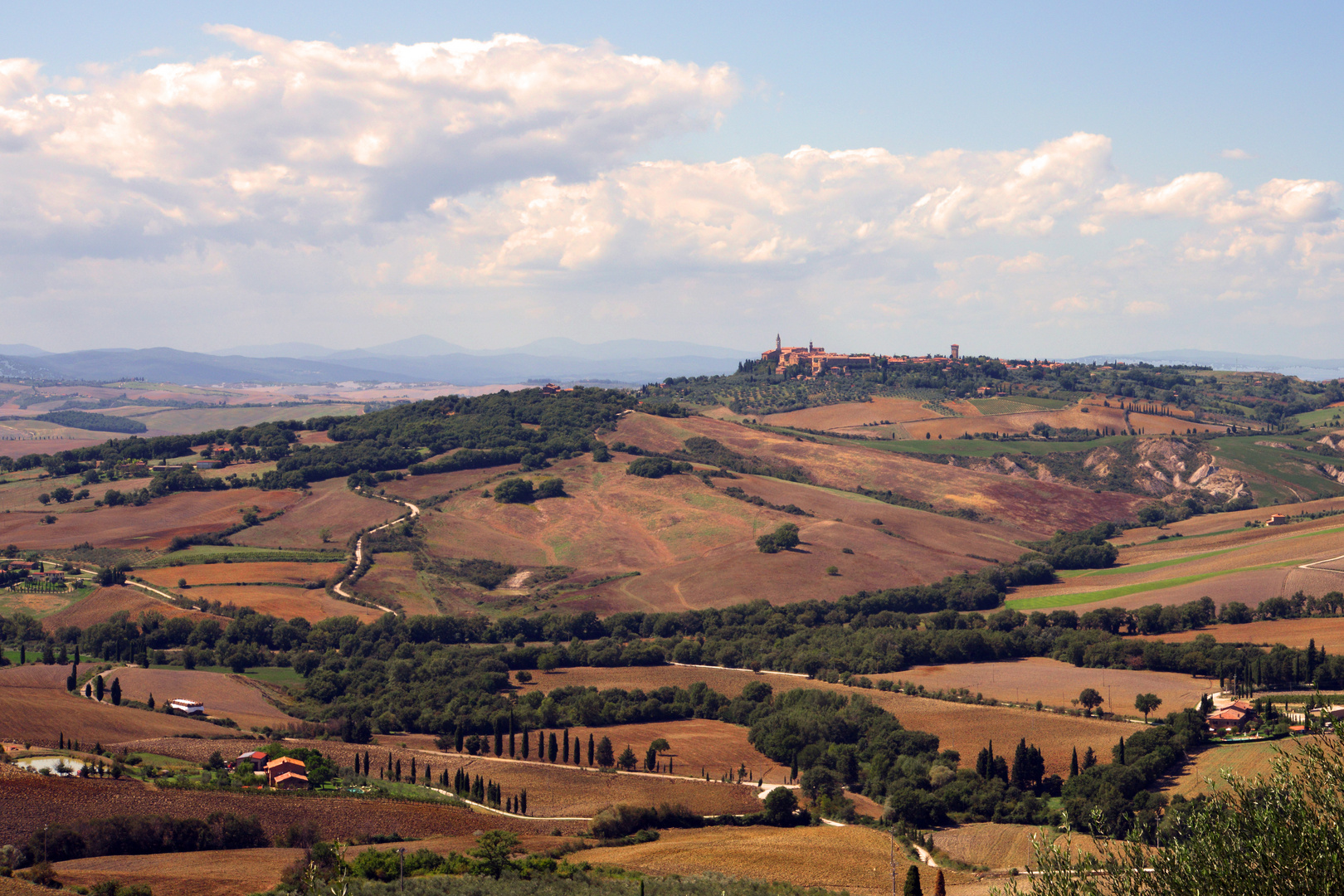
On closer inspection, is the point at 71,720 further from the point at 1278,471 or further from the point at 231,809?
the point at 1278,471

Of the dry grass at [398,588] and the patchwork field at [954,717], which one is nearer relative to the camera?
the patchwork field at [954,717]

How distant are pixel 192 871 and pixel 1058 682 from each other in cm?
6929

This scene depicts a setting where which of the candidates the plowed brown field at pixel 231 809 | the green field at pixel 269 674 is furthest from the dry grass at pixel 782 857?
the green field at pixel 269 674

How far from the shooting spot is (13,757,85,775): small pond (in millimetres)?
62031

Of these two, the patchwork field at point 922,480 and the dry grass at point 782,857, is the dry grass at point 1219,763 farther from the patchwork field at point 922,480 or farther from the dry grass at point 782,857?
the patchwork field at point 922,480

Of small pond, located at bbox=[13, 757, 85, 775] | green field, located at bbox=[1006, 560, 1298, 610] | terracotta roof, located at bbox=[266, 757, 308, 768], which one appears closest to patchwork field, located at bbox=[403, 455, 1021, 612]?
green field, located at bbox=[1006, 560, 1298, 610]

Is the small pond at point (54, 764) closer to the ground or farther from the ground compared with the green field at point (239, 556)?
closer to the ground

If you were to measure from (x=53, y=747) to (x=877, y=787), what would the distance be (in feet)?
165

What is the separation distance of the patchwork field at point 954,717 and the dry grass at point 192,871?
45053 mm

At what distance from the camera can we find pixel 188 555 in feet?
426

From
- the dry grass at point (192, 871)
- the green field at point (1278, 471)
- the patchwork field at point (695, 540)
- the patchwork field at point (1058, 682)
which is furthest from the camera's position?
the green field at point (1278, 471)

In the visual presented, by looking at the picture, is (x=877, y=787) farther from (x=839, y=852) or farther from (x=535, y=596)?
(x=535, y=596)

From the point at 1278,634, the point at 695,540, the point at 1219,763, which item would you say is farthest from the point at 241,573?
the point at 1278,634

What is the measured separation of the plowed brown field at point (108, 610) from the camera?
10788cm
